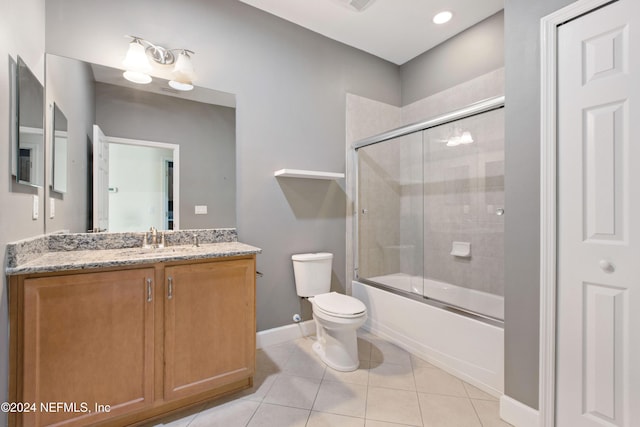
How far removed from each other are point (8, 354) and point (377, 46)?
3.51 m

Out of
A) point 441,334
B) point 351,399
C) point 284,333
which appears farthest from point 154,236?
point 441,334

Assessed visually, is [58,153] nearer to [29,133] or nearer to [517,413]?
[29,133]

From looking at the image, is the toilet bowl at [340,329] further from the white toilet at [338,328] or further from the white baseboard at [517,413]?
the white baseboard at [517,413]

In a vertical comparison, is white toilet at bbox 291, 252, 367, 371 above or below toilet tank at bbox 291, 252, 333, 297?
below

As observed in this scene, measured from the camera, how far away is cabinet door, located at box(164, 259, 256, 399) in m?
1.52

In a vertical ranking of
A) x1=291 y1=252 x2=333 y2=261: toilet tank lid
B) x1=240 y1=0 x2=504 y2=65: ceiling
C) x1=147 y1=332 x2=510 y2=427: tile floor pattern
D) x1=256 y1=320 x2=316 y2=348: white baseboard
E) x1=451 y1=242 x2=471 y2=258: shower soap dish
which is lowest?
x1=147 y1=332 x2=510 y2=427: tile floor pattern

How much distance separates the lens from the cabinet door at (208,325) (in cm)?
152

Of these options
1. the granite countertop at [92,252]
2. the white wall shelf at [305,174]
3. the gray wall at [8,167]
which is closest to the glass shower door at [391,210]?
the white wall shelf at [305,174]

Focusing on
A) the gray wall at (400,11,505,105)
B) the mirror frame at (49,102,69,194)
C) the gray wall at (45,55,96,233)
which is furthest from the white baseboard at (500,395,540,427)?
the mirror frame at (49,102,69,194)

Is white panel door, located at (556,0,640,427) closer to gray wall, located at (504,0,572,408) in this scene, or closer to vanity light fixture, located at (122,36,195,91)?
gray wall, located at (504,0,572,408)

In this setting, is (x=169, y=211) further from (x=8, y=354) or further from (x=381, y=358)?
(x=381, y=358)

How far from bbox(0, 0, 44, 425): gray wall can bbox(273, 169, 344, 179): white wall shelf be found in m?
1.50

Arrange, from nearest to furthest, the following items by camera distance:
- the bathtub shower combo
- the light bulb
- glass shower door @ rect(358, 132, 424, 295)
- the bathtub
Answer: the bathtub → the light bulb → the bathtub shower combo → glass shower door @ rect(358, 132, 424, 295)

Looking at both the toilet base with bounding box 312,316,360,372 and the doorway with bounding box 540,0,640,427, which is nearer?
the doorway with bounding box 540,0,640,427
